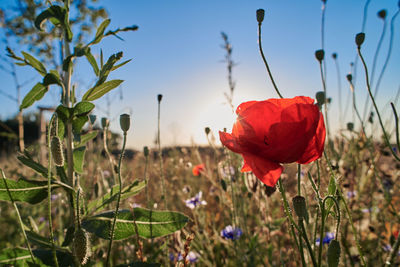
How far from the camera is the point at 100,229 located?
0.90m

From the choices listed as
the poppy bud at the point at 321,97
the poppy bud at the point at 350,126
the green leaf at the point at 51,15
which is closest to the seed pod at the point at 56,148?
the green leaf at the point at 51,15

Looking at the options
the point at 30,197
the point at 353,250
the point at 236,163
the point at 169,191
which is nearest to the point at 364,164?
the point at 353,250

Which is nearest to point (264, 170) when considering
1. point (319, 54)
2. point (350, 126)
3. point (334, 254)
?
point (334, 254)

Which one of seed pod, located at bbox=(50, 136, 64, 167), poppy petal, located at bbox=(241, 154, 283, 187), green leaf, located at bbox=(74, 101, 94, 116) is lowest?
poppy petal, located at bbox=(241, 154, 283, 187)

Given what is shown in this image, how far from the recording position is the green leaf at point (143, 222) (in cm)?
94

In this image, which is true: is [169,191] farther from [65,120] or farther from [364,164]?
[65,120]

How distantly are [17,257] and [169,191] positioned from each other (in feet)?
7.54

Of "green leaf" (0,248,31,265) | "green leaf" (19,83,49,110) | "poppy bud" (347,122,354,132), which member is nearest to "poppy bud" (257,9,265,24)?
"green leaf" (19,83,49,110)

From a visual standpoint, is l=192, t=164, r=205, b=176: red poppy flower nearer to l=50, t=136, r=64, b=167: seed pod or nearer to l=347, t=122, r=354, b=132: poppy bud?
l=347, t=122, r=354, b=132: poppy bud

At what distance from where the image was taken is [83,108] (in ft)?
3.03

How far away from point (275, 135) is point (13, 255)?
2.77 feet

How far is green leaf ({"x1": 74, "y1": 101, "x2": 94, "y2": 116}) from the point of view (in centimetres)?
91

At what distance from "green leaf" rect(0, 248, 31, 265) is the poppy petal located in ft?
2.46

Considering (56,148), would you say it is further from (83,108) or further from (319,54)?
(319,54)
